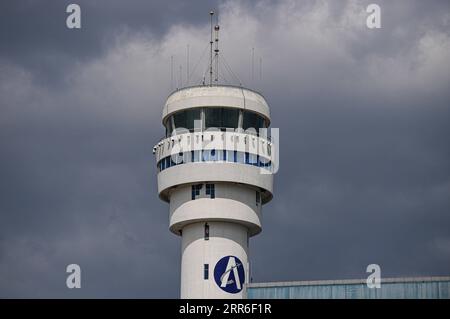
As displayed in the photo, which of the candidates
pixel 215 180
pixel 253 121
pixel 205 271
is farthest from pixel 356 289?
pixel 253 121

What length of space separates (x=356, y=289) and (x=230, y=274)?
19271 mm

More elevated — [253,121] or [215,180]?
[253,121]

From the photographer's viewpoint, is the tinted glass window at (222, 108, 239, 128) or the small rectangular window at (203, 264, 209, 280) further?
the tinted glass window at (222, 108, 239, 128)

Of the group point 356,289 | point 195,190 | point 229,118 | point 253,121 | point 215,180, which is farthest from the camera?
point 253,121

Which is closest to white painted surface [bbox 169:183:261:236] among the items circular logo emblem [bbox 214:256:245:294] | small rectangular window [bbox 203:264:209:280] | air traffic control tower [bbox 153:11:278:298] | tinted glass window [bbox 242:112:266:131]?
air traffic control tower [bbox 153:11:278:298]

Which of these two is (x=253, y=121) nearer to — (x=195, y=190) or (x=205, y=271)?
(x=195, y=190)

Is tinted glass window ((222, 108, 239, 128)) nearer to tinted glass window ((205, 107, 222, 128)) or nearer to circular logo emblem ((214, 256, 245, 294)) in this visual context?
tinted glass window ((205, 107, 222, 128))

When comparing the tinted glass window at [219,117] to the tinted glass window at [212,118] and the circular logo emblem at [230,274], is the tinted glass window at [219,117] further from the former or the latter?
the circular logo emblem at [230,274]

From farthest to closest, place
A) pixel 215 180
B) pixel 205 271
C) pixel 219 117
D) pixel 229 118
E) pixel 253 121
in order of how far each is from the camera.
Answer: pixel 253 121, pixel 229 118, pixel 219 117, pixel 215 180, pixel 205 271

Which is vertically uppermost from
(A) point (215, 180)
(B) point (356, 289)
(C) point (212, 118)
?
(C) point (212, 118)

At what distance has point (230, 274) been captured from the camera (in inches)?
5335

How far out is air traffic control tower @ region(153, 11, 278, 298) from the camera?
445 ft

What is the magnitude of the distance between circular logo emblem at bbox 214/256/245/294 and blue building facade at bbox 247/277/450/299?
8.99m
